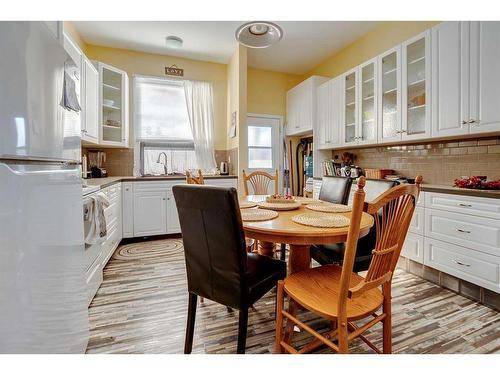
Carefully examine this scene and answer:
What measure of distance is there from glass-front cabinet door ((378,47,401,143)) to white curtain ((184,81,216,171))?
8.12ft

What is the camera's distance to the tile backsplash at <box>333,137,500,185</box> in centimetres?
228

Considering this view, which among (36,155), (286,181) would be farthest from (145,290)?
(286,181)

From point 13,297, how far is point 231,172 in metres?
3.35

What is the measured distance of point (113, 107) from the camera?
3504mm

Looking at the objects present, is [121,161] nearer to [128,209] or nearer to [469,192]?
[128,209]

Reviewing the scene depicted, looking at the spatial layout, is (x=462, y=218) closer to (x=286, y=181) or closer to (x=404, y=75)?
(x=404, y=75)

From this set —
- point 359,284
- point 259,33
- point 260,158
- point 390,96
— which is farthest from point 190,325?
point 260,158

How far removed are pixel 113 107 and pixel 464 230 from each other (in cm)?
411

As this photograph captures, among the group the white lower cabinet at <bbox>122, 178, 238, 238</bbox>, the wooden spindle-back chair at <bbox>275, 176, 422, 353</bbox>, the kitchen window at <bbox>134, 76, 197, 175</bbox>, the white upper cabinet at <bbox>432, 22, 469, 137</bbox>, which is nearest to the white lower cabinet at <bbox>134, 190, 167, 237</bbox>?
the white lower cabinet at <bbox>122, 178, 238, 238</bbox>

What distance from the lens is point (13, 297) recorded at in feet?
2.69

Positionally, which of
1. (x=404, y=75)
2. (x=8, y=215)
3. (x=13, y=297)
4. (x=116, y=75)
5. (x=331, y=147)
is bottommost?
(x=13, y=297)

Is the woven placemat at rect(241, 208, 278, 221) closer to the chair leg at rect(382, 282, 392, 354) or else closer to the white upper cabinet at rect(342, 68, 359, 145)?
the chair leg at rect(382, 282, 392, 354)

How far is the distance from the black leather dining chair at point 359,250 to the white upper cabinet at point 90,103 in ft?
8.74

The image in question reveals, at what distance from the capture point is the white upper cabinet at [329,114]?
3.70 m
